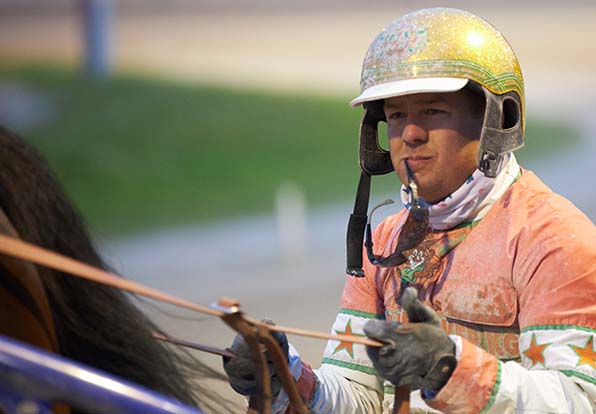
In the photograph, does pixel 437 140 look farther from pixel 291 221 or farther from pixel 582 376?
pixel 291 221

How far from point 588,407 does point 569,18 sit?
11036 millimetres

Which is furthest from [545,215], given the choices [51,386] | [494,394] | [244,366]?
[51,386]

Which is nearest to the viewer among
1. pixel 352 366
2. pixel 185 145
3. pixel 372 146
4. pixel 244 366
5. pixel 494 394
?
pixel 494 394

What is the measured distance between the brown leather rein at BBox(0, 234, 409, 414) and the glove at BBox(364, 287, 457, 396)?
0.02 meters

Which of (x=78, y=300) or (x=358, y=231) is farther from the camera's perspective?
(x=358, y=231)

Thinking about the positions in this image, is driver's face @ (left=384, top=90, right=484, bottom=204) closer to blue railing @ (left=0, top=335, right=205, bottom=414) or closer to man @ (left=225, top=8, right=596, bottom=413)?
man @ (left=225, top=8, right=596, bottom=413)

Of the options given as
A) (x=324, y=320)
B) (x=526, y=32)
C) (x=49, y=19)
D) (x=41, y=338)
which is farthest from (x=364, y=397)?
(x=526, y=32)

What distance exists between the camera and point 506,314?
1976 mm

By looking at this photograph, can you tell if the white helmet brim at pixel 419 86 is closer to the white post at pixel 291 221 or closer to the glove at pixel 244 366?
the glove at pixel 244 366

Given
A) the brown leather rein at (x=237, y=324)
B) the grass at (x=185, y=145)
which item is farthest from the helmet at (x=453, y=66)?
the grass at (x=185, y=145)

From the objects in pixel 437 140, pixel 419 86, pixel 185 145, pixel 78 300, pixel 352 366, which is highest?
pixel 419 86

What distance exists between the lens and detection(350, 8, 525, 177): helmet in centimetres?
202

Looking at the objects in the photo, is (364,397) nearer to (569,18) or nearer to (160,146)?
(160,146)

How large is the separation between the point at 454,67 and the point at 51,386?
110 centimetres
